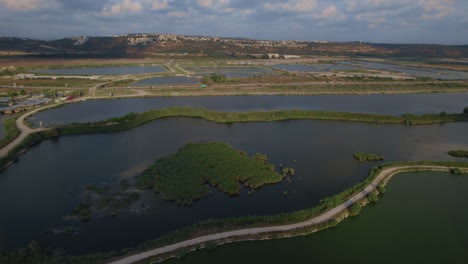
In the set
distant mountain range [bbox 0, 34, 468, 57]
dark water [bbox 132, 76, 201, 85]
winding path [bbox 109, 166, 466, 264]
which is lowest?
winding path [bbox 109, 166, 466, 264]

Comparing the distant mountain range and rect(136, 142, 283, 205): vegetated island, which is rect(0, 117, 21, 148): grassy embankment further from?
the distant mountain range

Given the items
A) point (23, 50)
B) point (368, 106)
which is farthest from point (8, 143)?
point (23, 50)

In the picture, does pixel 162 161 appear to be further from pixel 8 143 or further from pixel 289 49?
pixel 289 49

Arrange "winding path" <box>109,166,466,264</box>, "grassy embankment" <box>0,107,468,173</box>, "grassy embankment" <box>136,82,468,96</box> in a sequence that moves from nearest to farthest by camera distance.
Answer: "winding path" <box>109,166,466,264</box> → "grassy embankment" <box>0,107,468,173</box> → "grassy embankment" <box>136,82,468,96</box>

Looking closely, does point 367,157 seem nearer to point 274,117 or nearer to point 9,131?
point 274,117

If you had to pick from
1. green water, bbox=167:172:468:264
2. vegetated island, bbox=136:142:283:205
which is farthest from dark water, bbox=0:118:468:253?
green water, bbox=167:172:468:264

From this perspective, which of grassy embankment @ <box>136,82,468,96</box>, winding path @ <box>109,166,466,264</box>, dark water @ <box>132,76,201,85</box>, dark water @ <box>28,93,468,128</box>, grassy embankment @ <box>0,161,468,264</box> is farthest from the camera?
dark water @ <box>132,76,201,85</box>

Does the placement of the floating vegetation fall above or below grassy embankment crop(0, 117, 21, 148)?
below
